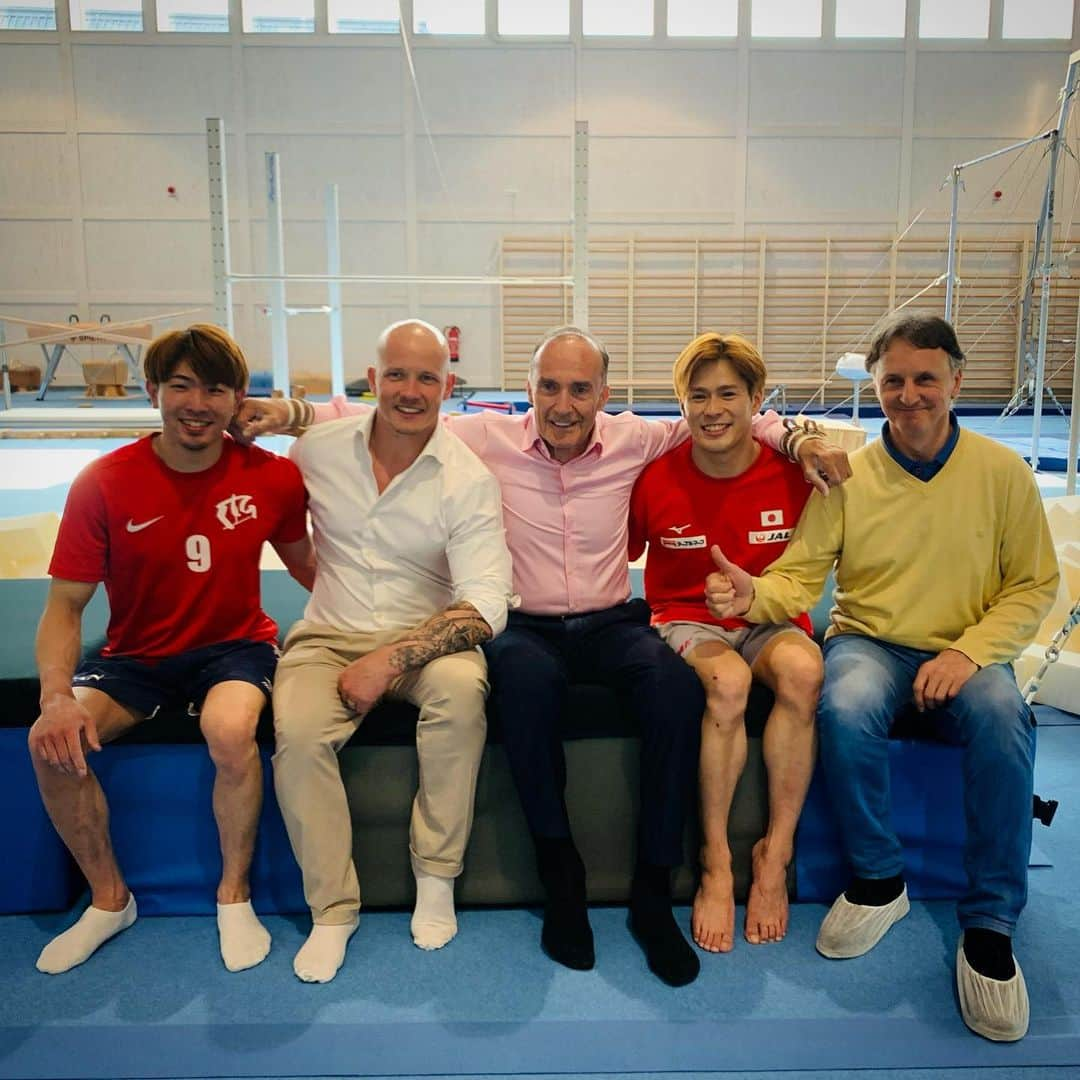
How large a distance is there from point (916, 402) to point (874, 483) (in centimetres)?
16

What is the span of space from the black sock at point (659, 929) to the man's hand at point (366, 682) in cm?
54

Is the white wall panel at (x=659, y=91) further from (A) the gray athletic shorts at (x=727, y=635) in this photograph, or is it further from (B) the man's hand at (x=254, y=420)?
(A) the gray athletic shorts at (x=727, y=635)

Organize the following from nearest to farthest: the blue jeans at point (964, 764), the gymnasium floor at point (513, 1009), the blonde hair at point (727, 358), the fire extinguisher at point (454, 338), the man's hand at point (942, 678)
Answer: the gymnasium floor at point (513, 1009)
the blue jeans at point (964, 764)
the man's hand at point (942, 678)
the blonde hair at point (727, 358)
the fire extinguisher at point (454, 338)

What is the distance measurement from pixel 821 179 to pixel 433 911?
11.0 meters

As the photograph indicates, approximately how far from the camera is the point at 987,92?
1078 centimetres

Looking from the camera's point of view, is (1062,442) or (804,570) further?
(1062,442)

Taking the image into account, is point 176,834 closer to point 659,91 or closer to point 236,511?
point 236,511

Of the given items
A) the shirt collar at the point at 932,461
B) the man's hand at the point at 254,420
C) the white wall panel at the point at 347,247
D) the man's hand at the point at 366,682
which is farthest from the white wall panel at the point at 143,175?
the shirt collar at the point at 932,461

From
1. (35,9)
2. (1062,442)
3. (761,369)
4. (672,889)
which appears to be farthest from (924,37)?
(672,889)

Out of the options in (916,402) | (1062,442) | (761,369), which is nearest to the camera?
(916,402)

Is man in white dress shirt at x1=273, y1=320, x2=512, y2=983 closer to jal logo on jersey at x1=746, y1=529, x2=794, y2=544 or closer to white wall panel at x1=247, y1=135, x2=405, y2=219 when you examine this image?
jal logo on jersey at x1=746, y1=529, x2=794, y2=544

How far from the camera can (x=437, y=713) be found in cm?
162

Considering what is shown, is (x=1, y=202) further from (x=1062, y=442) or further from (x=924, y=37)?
(x=1062, y=442)

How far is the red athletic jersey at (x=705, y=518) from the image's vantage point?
191 centimetres
